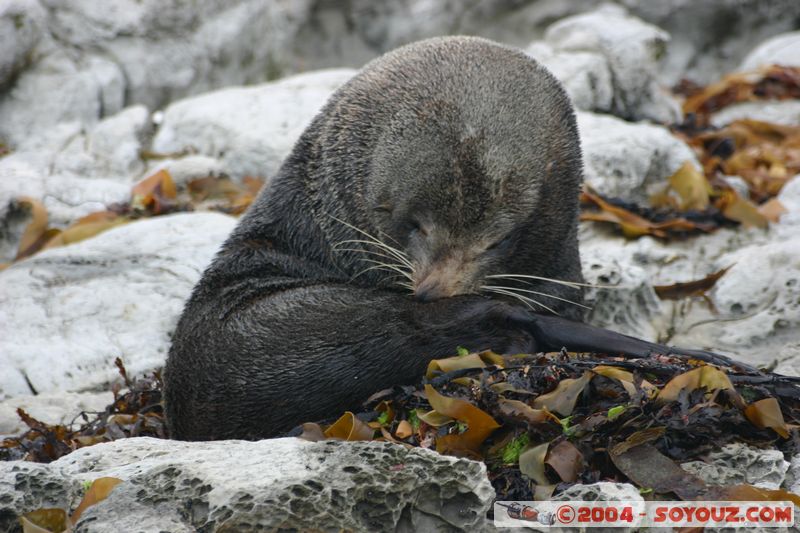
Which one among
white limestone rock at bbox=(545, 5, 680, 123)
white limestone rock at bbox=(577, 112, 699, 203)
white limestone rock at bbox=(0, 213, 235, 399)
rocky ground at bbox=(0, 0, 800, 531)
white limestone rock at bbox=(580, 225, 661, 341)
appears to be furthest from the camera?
white limestone rock at bbox=(545, 5, 680, 123)

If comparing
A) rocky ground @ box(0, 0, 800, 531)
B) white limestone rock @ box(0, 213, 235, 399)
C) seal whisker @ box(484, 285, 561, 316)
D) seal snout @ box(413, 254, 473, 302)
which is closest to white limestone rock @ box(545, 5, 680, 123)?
rocky ground @ box(0, 0, 800, 531)

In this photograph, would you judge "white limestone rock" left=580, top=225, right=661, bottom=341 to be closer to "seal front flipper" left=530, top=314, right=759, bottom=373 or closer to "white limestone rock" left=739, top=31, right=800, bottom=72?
"seal front flipper" left=530, top=314, right=759, bottom=373

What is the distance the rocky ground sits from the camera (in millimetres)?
4051

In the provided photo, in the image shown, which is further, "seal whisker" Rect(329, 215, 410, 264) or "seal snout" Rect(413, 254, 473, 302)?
"seal whisker" Rect(329, 215, 410, 264)

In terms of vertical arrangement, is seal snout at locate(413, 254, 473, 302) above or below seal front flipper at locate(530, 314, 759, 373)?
above

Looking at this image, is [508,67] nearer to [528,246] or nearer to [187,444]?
[528,246]

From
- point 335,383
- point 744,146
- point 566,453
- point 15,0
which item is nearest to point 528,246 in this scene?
point 335,383

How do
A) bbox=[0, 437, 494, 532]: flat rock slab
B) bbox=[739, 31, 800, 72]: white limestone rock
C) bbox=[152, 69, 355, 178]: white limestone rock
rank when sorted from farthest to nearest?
1. bbox=[739, 31, 800, 72]: white limestone rock
2. bbox=[152, 69, 355, 178]: white limestone rock
3. bbox=[0, 437, 494, 532]: flat rock slab

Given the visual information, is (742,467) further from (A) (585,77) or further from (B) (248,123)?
(A) (585,77)

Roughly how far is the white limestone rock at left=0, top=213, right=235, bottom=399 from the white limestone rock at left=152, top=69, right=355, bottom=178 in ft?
6.36

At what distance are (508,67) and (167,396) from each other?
244 cm

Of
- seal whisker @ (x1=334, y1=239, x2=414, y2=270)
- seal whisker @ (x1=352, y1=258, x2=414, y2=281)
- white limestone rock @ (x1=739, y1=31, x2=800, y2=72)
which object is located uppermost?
seal whisker @ (x1=334, y1=239, x2=414, y2=270)

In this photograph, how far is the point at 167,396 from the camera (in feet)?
17.0

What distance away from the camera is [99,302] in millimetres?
6887
